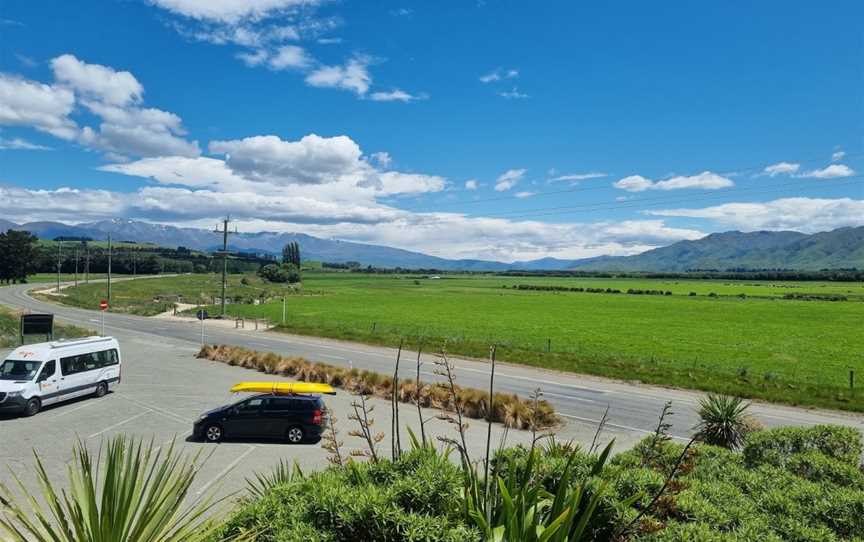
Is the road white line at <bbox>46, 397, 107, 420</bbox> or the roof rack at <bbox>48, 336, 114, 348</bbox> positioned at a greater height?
the roof rack at <bbox>48, 336, 114, 348</bbox>

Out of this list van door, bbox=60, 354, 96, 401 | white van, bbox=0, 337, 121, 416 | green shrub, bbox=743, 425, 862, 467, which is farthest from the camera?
van door, bbox=60, 354, 96, 401

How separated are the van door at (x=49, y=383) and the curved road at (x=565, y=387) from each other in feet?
53.2

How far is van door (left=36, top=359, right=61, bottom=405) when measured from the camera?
20.2 m

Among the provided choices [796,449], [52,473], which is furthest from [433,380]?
[796,449]

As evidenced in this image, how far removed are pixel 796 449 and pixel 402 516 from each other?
945 cm

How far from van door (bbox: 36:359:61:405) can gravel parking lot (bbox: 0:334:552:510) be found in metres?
0.58

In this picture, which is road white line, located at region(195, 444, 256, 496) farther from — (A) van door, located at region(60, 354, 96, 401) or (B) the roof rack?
(B) the roof rack

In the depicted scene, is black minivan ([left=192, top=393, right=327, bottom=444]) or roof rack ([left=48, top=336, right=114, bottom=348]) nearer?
black minivan ([left=192, top=393, right=327, bottom=444])

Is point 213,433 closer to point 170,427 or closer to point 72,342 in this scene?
point 170,427

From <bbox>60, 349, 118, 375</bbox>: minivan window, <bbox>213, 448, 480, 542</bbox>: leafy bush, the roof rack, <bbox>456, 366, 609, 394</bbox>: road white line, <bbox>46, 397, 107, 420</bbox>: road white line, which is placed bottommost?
<bbox>456, 366, 609, 394</bbox>: road white line

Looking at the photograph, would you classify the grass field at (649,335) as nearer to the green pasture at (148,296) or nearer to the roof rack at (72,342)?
the green pasture at (148,296)

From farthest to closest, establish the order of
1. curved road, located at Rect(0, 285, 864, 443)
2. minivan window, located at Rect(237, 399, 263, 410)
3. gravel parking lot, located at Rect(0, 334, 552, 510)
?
curved road, located at Rect(0, 285, 864, 443) → minivan window, located at Rect(237, 399, 263, 410) → gravel parking lot, located at Rect(0, 334, 552, 510)

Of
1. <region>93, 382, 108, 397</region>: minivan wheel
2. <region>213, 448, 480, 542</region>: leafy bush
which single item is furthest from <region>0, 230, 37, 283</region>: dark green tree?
<region>213, 448, 480, 542</region>: leafy bush

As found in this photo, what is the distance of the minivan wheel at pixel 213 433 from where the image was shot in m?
17.4
